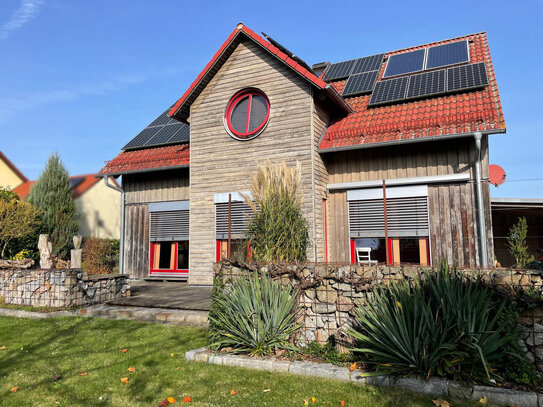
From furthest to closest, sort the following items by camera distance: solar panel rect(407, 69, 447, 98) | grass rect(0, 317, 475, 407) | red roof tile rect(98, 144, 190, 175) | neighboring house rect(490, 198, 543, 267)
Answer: neighboring house rect(490, 198, 543, 267)
red roof tile rect(98, 144, 190, 175)
solar panel rect(407, 69, 447, 98)
grass rect(0, 317, 475, 407)

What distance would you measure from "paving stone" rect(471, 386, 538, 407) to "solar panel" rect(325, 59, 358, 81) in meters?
11.3

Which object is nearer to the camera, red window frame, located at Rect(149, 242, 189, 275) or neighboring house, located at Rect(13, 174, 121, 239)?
red window frame, located at Rect(149, 242, 189, 275)

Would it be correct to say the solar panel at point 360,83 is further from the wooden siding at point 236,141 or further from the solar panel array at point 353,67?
the wooden siding at point 236,141

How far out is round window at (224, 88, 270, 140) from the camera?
35.8 feet

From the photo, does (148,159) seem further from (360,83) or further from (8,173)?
(8,173)

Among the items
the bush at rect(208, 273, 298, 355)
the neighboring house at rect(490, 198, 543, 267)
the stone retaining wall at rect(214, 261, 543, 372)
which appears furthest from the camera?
the neighboring house at rect(490, 198, 543, 267)

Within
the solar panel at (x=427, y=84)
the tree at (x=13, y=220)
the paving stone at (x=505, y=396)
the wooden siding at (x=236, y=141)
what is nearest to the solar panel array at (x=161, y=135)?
the wooden siding at (x=236, y=141)

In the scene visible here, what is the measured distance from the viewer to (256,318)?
510cm

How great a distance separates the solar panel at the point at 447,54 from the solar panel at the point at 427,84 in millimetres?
537

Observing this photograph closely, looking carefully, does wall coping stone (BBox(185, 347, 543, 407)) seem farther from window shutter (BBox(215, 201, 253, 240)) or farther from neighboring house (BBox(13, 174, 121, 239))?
neighboring house (BBox(13, 174, 121, 239))

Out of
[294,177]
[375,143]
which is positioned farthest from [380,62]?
[294,177]

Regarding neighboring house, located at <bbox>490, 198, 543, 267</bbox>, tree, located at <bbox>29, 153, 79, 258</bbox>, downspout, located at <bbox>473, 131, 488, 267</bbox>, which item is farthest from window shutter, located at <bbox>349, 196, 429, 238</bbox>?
tree, located at <bbox>29, 153, 79, 258</bbox>

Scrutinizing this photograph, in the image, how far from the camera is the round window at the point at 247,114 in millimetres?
10924

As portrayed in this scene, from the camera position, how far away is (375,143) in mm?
9641
